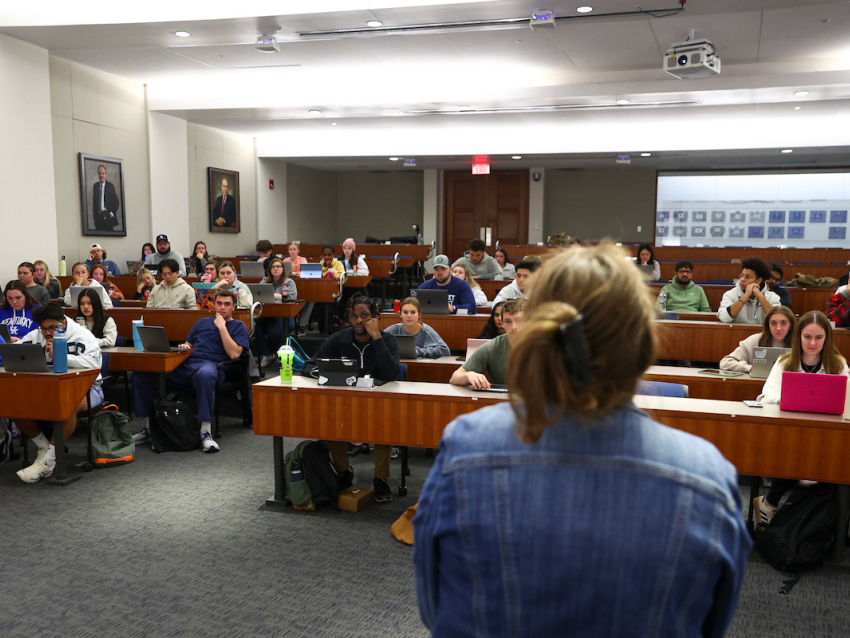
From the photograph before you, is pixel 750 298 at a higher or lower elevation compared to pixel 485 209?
lower

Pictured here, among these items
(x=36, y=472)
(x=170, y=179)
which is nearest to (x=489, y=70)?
(x=170, y=179)

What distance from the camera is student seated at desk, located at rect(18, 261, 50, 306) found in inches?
271

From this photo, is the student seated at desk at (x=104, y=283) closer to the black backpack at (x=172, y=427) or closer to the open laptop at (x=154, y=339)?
the open laptop at (x=154, y=339)

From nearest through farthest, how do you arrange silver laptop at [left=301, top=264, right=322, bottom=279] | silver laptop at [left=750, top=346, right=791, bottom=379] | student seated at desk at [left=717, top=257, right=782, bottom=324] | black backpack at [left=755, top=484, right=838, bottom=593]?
black backpack at [left=755, top=484, right=838, bottom=593]
silver laptop at [left=750, top=346, right=791, bottom=379]
student seated at desk at [left=717, top=257, right=782, bottom=324]
silver laptop at [left=301, top=264, right=322, bottom=279]

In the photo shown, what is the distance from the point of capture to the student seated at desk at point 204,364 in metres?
5.20

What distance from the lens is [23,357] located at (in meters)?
4.33

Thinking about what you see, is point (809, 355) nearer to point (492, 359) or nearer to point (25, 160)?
point (492, 359)

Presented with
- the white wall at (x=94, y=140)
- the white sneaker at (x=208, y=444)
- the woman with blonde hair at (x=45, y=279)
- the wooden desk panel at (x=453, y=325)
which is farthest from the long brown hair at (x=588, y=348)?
the white wall at (x=94, y=140)

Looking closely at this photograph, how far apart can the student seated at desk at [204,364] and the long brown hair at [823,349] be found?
3924 millimetres

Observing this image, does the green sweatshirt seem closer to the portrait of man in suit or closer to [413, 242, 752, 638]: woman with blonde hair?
[413, 242, 752, 638]: woman with blonde hair

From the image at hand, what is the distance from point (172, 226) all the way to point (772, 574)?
33.8 feet

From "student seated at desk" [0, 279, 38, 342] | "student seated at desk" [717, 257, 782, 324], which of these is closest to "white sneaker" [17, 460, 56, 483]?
"student seated at desk" [0, 279, 38, 342]

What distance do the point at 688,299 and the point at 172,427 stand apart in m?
5.45

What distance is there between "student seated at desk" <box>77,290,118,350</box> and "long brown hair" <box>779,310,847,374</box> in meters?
4.89
